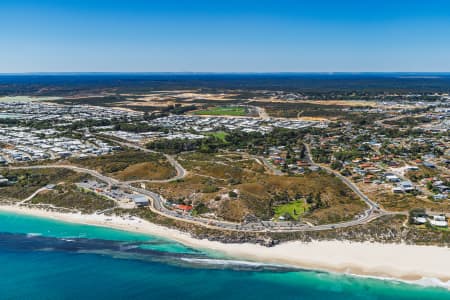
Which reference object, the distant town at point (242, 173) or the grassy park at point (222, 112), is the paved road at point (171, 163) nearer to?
the distant town at point (242, 173)

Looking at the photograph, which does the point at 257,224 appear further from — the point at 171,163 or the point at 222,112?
the point at 222,112

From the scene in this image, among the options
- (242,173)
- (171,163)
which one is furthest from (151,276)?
(171,163)

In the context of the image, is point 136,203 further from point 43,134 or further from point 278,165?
point 43,134

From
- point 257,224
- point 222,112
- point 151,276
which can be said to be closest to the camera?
point 151,276

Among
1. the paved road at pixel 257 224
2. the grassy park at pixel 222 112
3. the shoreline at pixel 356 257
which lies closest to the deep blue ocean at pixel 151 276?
the shoreline at pixel 356 257

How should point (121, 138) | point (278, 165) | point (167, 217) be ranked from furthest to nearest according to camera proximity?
1. point (121, 138)
2. point (278, 165)
3. point (167, 217)

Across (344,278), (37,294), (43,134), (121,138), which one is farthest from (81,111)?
(344,278)
